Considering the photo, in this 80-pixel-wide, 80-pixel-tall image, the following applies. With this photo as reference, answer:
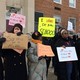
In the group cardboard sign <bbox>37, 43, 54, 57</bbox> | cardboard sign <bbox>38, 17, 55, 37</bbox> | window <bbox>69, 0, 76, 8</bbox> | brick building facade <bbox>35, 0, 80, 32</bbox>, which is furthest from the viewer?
window <bbox>69, 0, 76, 8</bbox>

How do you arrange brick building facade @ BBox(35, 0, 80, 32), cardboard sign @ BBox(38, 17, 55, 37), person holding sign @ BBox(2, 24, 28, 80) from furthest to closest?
brick building facade @ BBox(35, 0, 80, 32) → cardboard sign @ BBox(38, 17, 55, 37) → person holding sign @ BBox(2, 24, 28, 80)

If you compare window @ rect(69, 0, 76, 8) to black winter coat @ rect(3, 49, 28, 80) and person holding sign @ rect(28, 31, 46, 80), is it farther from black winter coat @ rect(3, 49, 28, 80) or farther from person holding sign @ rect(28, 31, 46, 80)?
black winter coat @ rect(3, 49, 28, 80)

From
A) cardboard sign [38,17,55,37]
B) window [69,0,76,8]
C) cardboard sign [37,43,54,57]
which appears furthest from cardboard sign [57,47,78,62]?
window [69,0,76,8]

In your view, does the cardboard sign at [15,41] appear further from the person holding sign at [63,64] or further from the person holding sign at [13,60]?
the person holding sign at [63,64]

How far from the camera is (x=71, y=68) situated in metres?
9.32

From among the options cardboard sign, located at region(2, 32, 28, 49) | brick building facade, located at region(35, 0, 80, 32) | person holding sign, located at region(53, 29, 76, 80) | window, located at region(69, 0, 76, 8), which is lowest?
person holding sign, located at region(53, 29, 76, 80)

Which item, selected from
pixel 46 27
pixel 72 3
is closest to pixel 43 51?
pixel 46 27

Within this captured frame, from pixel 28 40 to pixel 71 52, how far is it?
195 cm

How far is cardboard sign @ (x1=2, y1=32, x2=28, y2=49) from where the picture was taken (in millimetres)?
7202

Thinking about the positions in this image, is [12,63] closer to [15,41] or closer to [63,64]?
[15,41]

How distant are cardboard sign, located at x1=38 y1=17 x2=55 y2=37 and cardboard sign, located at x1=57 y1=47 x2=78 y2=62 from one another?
846mm

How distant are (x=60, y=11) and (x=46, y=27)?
11091mm

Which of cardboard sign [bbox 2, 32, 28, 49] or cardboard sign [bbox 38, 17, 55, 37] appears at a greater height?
cardboard sign [bbox 38, 17, 55, 37]

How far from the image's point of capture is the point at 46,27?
975 cm
